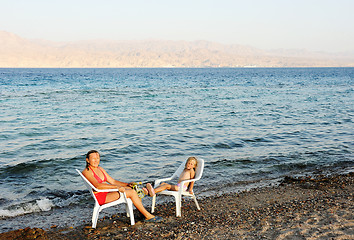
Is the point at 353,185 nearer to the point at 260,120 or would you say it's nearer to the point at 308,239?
the point at 308,239

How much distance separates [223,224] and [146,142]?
314 inches

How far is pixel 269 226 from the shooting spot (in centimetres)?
566

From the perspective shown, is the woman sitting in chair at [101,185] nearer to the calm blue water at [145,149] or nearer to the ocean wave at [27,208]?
the calm blue water at [145,149]

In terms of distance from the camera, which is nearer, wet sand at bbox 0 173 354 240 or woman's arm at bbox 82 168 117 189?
wet sand at bbox 0 173 354 240

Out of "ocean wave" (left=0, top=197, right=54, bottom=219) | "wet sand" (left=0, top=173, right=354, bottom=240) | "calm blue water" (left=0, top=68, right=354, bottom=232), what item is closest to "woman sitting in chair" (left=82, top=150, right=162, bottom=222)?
"wet sand" (left=0, top=173, right=354, bottom=240)

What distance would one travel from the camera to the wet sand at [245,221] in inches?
213

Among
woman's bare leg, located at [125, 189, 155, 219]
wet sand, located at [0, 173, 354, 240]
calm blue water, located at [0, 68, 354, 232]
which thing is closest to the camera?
wet sand, located at [0, 173, 354, 240]

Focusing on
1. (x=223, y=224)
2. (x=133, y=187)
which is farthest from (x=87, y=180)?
(x=223, y=224)

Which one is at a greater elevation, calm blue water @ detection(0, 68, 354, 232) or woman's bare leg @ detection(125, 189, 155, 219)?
woman's bare leg @ detection(125, 189, 155, 219)

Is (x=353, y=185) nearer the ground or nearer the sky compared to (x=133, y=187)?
nearer the ground

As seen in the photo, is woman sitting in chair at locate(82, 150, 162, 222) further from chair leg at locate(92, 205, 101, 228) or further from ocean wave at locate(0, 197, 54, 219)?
ocean wave at locate(0, 197, 54, 219)

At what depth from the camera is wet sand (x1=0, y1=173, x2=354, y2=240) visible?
5406mm

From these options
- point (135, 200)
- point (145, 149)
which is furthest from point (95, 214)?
point (145, 149)

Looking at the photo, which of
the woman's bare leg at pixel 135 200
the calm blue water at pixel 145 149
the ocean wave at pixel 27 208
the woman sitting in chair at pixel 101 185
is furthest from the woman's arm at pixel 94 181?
the ocean wave at pixel 27 208
